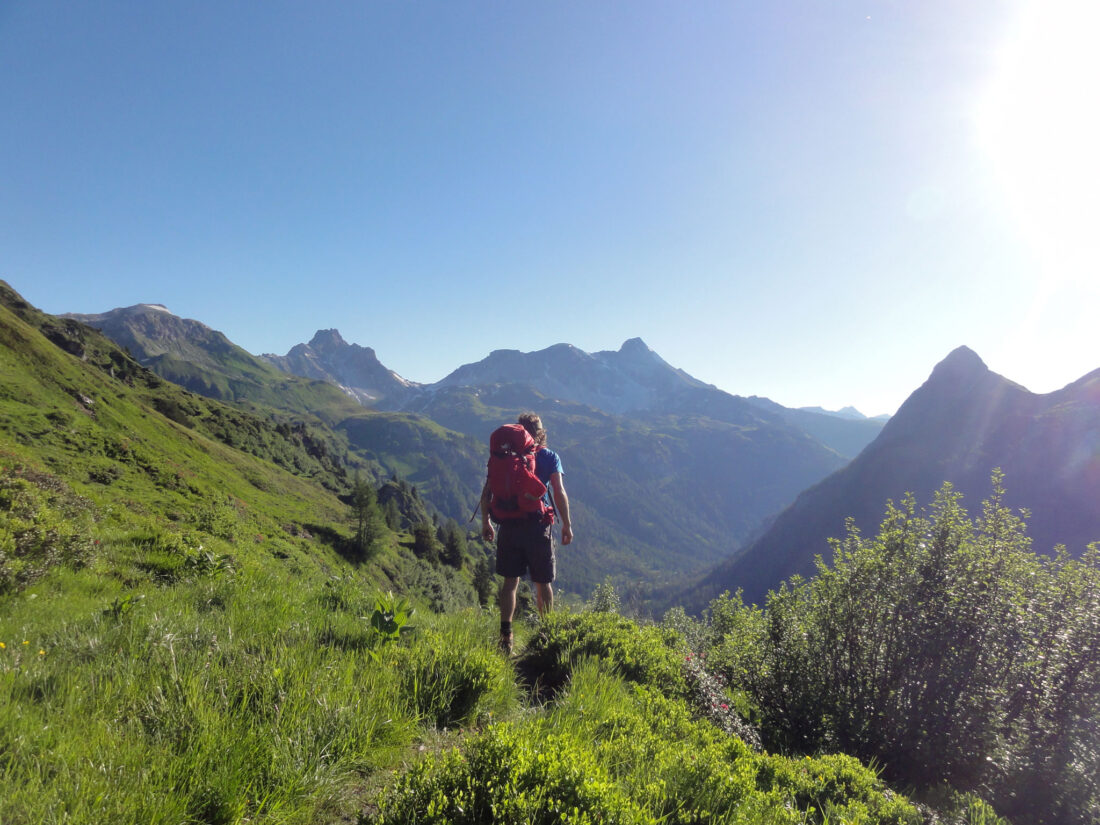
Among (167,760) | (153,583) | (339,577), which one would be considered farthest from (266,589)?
(167,760)

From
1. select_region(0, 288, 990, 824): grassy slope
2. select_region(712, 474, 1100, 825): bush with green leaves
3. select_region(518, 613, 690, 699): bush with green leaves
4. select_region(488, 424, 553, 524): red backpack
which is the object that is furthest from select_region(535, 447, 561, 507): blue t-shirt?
select_region(712, 474, 1100, 825): bush with green leaves

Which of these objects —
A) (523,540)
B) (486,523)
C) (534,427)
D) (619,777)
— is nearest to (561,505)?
(523,540)

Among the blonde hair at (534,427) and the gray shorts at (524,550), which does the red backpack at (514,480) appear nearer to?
the gray shorts at (524,550)

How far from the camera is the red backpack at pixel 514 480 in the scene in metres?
6.64

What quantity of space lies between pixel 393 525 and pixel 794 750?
123 m

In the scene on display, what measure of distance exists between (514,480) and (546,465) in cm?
92

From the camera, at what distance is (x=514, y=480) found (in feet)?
22.0

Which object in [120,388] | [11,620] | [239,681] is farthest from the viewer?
[120,388]

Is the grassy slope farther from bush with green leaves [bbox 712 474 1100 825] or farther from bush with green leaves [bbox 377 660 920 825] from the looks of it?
bush with green leaves [bbox 712 474 1100 825]

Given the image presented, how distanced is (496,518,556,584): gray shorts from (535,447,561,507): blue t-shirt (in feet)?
1.87

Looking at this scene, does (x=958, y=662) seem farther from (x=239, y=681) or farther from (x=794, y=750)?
(x=239, y=681)

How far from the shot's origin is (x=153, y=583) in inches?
258

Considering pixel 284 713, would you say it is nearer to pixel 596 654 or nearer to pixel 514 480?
pixel 596 654

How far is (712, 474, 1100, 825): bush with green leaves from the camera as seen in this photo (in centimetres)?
591
